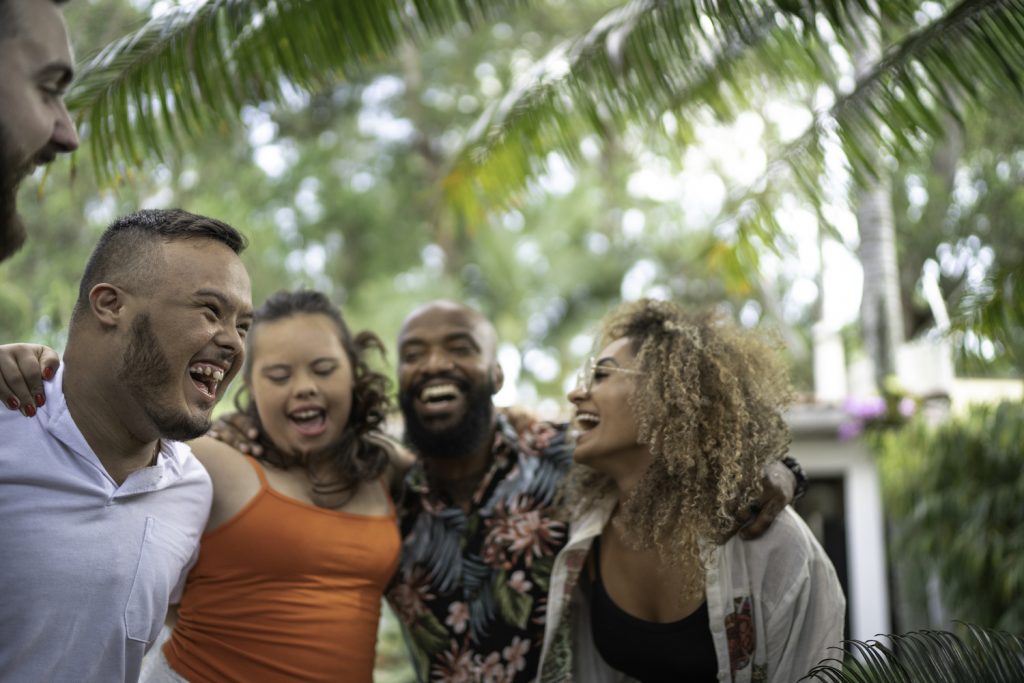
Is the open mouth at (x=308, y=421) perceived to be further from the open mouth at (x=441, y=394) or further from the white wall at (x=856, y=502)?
the white wall at (x=856, y=502)

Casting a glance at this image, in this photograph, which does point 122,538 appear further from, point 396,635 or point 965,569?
point 396,635

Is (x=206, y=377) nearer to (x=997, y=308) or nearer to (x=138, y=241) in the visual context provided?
(x=138, y=241)

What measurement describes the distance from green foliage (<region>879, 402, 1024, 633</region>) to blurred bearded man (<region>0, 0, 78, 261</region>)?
6744 mm

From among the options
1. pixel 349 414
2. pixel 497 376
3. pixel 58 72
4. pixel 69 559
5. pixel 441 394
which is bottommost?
pixel 69 559

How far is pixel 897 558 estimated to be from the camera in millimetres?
9688

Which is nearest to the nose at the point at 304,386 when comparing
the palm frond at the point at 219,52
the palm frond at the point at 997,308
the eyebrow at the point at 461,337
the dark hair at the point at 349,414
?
the dark hair at the point at 349,414

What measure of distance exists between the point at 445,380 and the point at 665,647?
1520 millimetres

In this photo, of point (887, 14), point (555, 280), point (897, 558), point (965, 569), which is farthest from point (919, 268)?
point (887, 14)

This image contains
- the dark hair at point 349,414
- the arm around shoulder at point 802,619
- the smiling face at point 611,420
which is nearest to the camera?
the arm around shoulder at point 802,619

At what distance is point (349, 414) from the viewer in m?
4.22

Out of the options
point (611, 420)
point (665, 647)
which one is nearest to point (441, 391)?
point (611, 420)

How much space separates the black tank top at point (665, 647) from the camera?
12.1 ft

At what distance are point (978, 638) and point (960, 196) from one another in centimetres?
1932

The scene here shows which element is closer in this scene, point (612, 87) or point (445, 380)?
point (445, 380)
